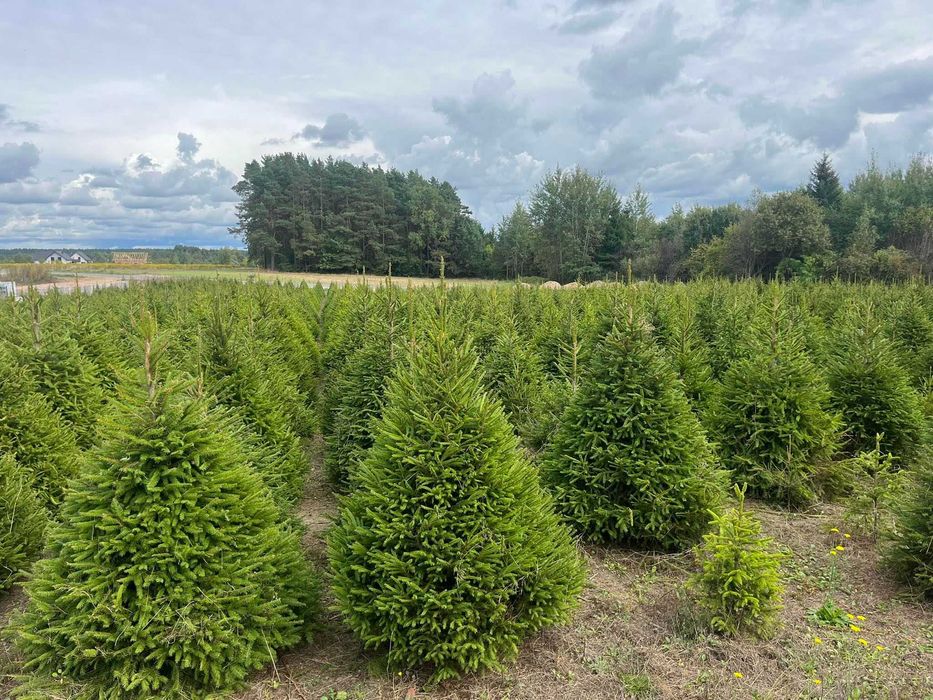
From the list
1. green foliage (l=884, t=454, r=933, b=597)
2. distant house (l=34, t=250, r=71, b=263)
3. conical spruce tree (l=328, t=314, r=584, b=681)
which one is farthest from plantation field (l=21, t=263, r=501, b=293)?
green foliage (l=884, t=454, r=933, b=597)

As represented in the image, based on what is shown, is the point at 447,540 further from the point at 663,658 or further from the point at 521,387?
the point at 521,387

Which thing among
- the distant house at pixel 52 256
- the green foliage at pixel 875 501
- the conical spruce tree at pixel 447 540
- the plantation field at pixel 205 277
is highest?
the distant house at pixel 52 256

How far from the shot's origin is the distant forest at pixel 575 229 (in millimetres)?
40375

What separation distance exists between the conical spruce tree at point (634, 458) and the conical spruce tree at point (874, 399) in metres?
3.61

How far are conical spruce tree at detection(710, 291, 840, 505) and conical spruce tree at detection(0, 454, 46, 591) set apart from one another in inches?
271

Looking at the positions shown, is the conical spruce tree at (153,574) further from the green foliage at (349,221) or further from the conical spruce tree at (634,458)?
the green foliage at (349,221)

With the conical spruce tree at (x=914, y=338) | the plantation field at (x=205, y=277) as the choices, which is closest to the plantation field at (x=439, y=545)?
the conical spruce tree at (x=914, y=338)

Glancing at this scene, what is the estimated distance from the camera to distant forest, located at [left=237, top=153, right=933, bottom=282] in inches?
1590

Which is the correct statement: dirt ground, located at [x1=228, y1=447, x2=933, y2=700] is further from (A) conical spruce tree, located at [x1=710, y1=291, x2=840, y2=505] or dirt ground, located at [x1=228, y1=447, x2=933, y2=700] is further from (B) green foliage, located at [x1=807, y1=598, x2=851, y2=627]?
(A) conical spruce tree, located at [x1=710, y1=291, x2=840, y2=505]

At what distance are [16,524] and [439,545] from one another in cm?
373

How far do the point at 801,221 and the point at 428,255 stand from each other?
120ft

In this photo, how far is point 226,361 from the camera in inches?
234

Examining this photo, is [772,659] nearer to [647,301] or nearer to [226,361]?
[226,361]

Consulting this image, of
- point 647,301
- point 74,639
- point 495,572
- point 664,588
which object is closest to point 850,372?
point 647,301
